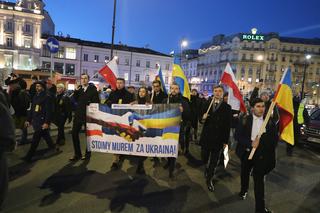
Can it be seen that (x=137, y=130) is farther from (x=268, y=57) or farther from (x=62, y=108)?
(x=268, y=57)

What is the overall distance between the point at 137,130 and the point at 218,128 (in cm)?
171

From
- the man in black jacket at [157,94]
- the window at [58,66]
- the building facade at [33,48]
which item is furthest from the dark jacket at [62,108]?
the window at [58,66]

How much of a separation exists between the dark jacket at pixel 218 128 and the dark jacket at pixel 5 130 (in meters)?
3.56

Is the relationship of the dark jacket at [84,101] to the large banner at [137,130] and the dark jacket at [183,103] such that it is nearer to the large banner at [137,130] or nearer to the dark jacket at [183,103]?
the large banner at [137,130]

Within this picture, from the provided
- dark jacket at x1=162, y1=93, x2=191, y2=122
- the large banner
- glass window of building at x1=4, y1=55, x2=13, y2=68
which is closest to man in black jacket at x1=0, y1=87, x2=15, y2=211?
the large banner

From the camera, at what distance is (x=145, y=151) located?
585 centimetres

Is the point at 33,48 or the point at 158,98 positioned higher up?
the point at 33,48

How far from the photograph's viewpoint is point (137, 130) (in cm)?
593

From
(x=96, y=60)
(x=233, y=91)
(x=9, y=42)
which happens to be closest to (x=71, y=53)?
(x=96, y=60)

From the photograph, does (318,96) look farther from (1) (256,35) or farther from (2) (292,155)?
Result: (2) (292,155)

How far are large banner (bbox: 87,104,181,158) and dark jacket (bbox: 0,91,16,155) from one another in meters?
2.88

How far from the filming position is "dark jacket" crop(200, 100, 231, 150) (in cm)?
546

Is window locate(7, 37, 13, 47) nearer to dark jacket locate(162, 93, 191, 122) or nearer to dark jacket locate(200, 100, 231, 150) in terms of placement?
dark jacket locate(162, 93, 191, 122)

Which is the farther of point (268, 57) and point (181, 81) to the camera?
point (268, 57)
